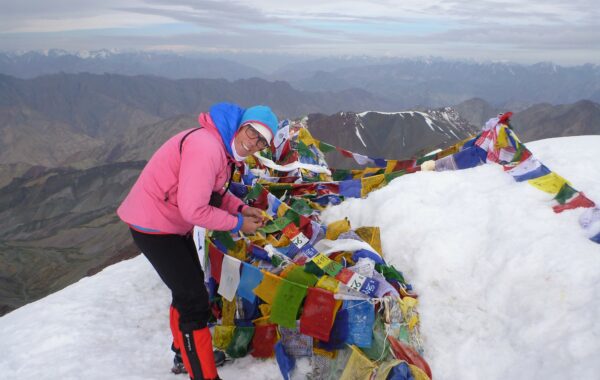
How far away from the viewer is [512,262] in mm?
6219

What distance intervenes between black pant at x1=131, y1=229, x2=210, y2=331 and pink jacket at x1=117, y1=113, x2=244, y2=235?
150mm

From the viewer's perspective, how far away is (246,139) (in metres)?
5.02

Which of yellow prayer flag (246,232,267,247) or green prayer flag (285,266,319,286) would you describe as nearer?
green prayer flag (285,266,319,286)

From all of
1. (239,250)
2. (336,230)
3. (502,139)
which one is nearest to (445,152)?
(502,139)

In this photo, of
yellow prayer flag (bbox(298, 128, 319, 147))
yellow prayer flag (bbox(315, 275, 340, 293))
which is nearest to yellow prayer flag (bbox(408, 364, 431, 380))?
yellow prayer flag (bbox(315, 275, 340, 293))

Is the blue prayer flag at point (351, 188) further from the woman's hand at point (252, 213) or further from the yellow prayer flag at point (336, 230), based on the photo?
the woman's hand at point (252, 213)

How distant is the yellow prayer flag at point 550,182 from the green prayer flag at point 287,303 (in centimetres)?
459

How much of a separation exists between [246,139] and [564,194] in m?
5.42

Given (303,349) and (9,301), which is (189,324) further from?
(9,301)

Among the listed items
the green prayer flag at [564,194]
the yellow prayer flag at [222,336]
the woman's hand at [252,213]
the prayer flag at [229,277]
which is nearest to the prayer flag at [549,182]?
the green prayer flag at [564,194]

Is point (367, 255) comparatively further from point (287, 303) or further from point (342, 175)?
point (342, 175)

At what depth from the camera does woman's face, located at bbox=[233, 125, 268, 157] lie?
197 inches

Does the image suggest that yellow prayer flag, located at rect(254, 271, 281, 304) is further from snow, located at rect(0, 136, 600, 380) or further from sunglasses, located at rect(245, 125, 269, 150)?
sunglasses, located at rect(245, 125, 269, 150)

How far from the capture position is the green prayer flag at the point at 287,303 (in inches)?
247
